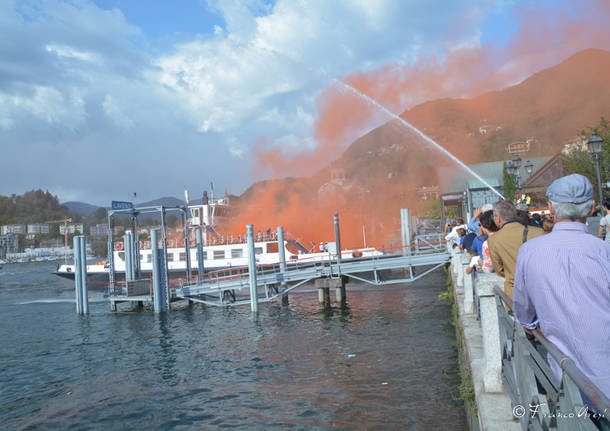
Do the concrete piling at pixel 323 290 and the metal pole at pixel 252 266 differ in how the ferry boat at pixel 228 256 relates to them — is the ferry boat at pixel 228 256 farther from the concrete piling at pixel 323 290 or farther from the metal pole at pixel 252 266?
the metal pole at pixel 252 266

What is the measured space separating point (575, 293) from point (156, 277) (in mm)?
24739

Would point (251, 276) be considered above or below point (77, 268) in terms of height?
below

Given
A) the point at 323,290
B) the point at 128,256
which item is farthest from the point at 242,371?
the point at 128,256

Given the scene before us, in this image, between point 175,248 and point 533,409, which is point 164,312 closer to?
point 175,248

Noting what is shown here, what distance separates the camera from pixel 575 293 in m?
2.57

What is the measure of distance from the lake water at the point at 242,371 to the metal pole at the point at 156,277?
1027 millimetres

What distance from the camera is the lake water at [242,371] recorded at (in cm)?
1016

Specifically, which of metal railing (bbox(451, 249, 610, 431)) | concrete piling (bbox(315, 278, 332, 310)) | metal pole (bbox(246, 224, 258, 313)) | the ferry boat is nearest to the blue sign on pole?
the ferry boat

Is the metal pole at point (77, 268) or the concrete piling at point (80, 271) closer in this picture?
the metal pole at point (77, 268)

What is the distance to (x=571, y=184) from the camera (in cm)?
279

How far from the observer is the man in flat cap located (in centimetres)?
253

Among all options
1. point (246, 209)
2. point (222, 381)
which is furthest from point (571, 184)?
point (246, 209)

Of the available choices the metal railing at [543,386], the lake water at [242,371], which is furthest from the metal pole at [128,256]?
the metal railing at [543,386]
